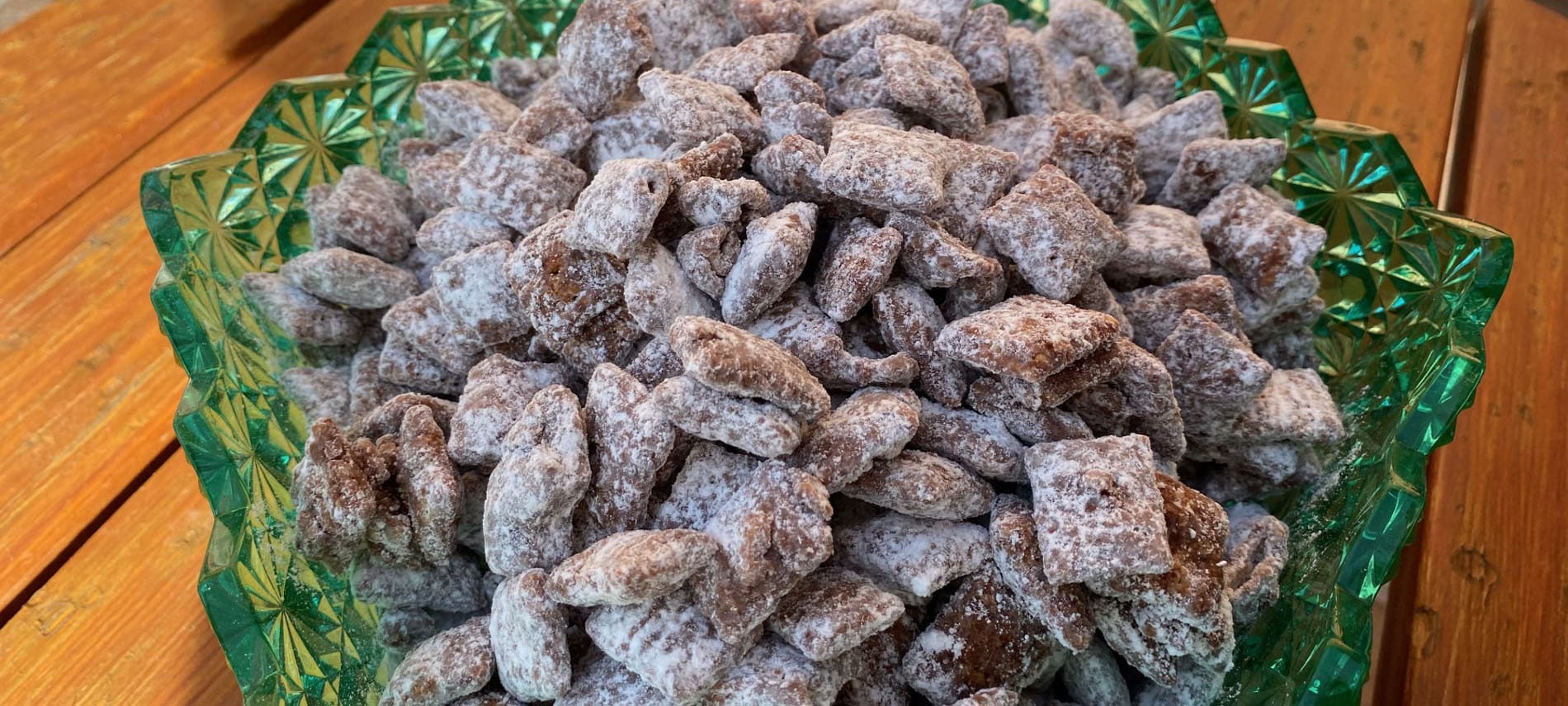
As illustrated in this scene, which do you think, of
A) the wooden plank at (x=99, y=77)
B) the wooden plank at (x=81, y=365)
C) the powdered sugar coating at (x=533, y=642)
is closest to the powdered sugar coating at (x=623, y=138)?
the powdered sugar coating at (x=533, y=642)

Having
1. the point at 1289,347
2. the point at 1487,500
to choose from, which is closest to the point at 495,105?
the point at 1289,347

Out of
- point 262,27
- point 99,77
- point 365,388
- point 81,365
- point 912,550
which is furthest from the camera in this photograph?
point 262,27

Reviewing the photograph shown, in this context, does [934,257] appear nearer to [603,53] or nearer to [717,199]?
[717,199]

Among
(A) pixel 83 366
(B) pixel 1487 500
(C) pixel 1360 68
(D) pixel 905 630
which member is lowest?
(B) pixel 1487 500

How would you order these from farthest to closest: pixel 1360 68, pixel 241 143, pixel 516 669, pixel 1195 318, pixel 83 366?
1. pixel 1360 68
2. pixel 83 366
3. pixel 241 143
4. pixel 1195 318
5. pixel 516 669

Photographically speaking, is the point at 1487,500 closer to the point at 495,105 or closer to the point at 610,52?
the point at 610,52

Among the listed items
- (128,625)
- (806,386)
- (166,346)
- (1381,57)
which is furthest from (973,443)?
(1381,57)
